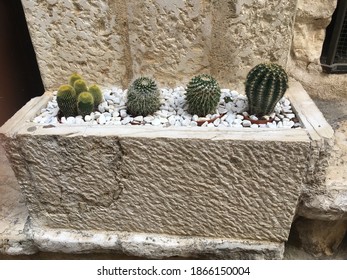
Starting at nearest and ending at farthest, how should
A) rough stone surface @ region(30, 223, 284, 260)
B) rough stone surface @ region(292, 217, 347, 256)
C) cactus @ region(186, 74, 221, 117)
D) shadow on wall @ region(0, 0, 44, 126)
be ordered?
1. cactus @ region(186, 74, 221, 117)
2. rough stone surface @ region(30, 223, 284, 260)
3. rough stone surface @ region(292, 217, 347, 256)
4. shadow on wall @ region(0, 0, 44, 126)

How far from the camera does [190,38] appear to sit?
56.9 inches

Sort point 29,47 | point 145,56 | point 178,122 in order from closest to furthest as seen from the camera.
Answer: point 178,122 → point 145,56 → point 29,47

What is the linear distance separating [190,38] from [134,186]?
707mm

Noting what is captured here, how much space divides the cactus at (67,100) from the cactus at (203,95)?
0.48 metres

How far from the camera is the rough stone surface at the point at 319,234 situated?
156cm

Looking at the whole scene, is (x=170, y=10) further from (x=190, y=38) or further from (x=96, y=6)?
(x=96, y=6)

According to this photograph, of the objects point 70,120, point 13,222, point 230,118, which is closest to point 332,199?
point 230,118

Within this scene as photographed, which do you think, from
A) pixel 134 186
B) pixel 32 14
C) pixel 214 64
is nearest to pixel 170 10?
pixel 214 64

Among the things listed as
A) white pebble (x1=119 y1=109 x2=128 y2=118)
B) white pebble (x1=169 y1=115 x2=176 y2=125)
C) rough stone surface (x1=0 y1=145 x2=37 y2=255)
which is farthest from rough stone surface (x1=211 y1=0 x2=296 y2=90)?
rough stone surface (x1=0 y1=145 x2=37 y2=255)

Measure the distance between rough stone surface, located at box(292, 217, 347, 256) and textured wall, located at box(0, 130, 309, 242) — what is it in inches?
11.7

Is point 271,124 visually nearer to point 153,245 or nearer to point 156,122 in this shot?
point 156,122

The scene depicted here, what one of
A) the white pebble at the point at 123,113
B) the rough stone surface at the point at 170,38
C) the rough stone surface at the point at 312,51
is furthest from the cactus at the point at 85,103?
the rough stone surface at the point at 312,51

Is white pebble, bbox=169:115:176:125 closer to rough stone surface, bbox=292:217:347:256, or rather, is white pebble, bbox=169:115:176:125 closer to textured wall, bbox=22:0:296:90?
textured wall, bbox=22:0:296:90

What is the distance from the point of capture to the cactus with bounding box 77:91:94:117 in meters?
1.29
